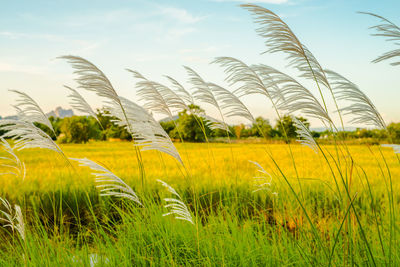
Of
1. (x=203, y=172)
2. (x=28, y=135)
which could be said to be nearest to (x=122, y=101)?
(x=28, y=135)

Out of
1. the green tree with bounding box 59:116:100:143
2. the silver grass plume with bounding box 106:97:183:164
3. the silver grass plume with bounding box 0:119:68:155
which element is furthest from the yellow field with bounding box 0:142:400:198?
the green tree with bounding box 59:116:100:143

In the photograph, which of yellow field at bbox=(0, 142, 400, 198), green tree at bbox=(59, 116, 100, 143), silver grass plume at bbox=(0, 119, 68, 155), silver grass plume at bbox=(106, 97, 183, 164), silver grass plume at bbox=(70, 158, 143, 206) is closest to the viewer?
silver grass plume at bbox=(70, 158, 143, 206)

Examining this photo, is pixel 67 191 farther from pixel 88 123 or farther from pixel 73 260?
pixel 88 123

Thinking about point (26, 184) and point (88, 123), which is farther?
point (88, 123)

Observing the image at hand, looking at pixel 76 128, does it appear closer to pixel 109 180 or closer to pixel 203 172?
pixel 203 172

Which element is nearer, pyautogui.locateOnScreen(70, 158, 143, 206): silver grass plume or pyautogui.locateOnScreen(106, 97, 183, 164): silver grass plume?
pyautogui.locateOnScreen(70, 158, 143, 206): silver grass plume

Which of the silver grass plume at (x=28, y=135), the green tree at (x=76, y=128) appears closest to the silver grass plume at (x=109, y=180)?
the silver grass plume at (x=28, y=135)

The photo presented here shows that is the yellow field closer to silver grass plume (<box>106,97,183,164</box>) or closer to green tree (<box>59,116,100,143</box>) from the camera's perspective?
silver grass plume (<box>106,97,183,164</box>)

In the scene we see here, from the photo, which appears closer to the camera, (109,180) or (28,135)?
(109,180)

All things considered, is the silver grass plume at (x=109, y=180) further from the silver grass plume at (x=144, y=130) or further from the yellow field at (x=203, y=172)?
the yellow field at (x=203, y=172)

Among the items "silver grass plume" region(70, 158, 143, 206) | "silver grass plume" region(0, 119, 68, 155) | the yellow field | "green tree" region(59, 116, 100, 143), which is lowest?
the yellow field

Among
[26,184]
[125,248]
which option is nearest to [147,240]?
[125,248]

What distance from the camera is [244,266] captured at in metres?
2.33

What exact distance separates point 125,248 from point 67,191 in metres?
3.15
